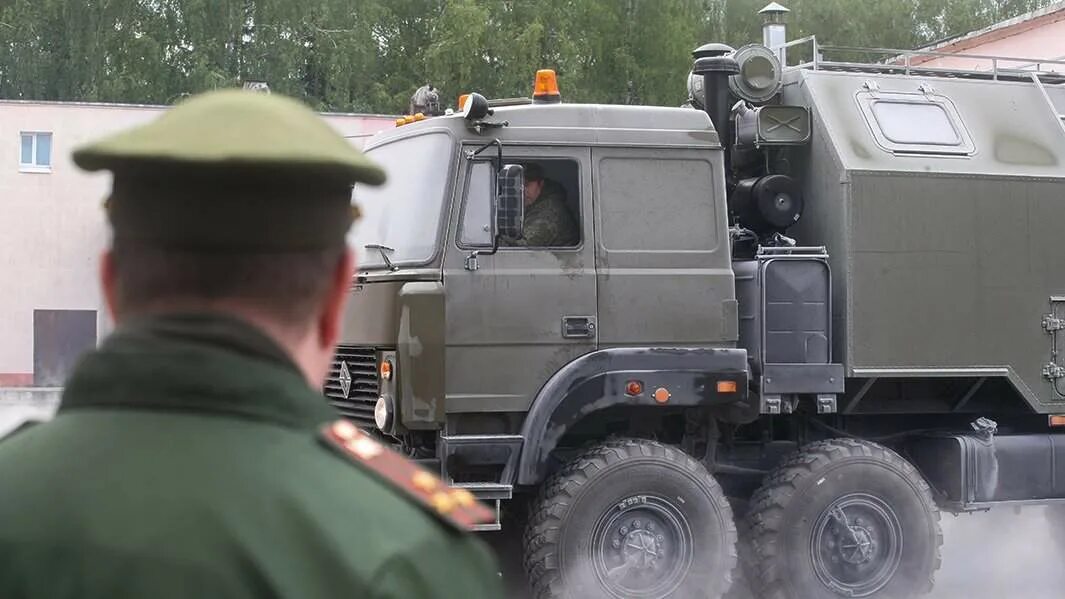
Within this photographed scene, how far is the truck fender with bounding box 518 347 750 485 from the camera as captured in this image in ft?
24.8

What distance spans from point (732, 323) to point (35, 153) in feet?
79.7

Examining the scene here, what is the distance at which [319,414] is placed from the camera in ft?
5.21

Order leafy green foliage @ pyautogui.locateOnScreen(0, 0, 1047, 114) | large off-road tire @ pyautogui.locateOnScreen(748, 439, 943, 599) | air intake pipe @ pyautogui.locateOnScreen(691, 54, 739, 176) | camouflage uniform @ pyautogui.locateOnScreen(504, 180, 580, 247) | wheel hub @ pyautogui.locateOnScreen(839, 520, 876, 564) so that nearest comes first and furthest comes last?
1. camouflage uniform @ pyautogui.locateOnScreen(504, 180, 580, 247)
2. large off-road tire @ pyautogui.locateOnScreen(748, 439, 943, 599)
3. wheel hub @ pyautogui.locateOnScreen(839, 520, 876, 564)
4. air intake pipe @ pyautogui.locateOnScreen(691, 54, 739, 176)
5. leafy green foliage @ pyautogui.locateOnScreen(0, 0, 1047, 114)

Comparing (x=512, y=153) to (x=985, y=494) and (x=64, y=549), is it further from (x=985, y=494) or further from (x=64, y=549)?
(x=64, y=549)

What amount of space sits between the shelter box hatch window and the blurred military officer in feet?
24.0

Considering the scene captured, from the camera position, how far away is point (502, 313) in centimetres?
760

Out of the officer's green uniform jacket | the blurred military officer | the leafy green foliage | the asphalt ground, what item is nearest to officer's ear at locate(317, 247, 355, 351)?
the blurred military officer

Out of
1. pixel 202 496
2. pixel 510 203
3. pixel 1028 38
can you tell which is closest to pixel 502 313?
pixel 510 203

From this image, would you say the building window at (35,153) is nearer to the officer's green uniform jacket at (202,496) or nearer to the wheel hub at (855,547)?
the wheel hub at (855,547)

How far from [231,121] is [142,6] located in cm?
3859

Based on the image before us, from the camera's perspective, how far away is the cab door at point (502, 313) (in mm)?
7535

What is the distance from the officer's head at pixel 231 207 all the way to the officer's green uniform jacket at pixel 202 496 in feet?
0.16

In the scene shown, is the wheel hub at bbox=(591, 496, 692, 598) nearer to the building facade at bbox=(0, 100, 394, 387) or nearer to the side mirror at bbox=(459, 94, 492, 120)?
the side mirror at bbox=(459, 94, 492, 120)

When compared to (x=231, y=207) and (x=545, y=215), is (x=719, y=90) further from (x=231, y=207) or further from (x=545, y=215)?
(x=231, y=207)
